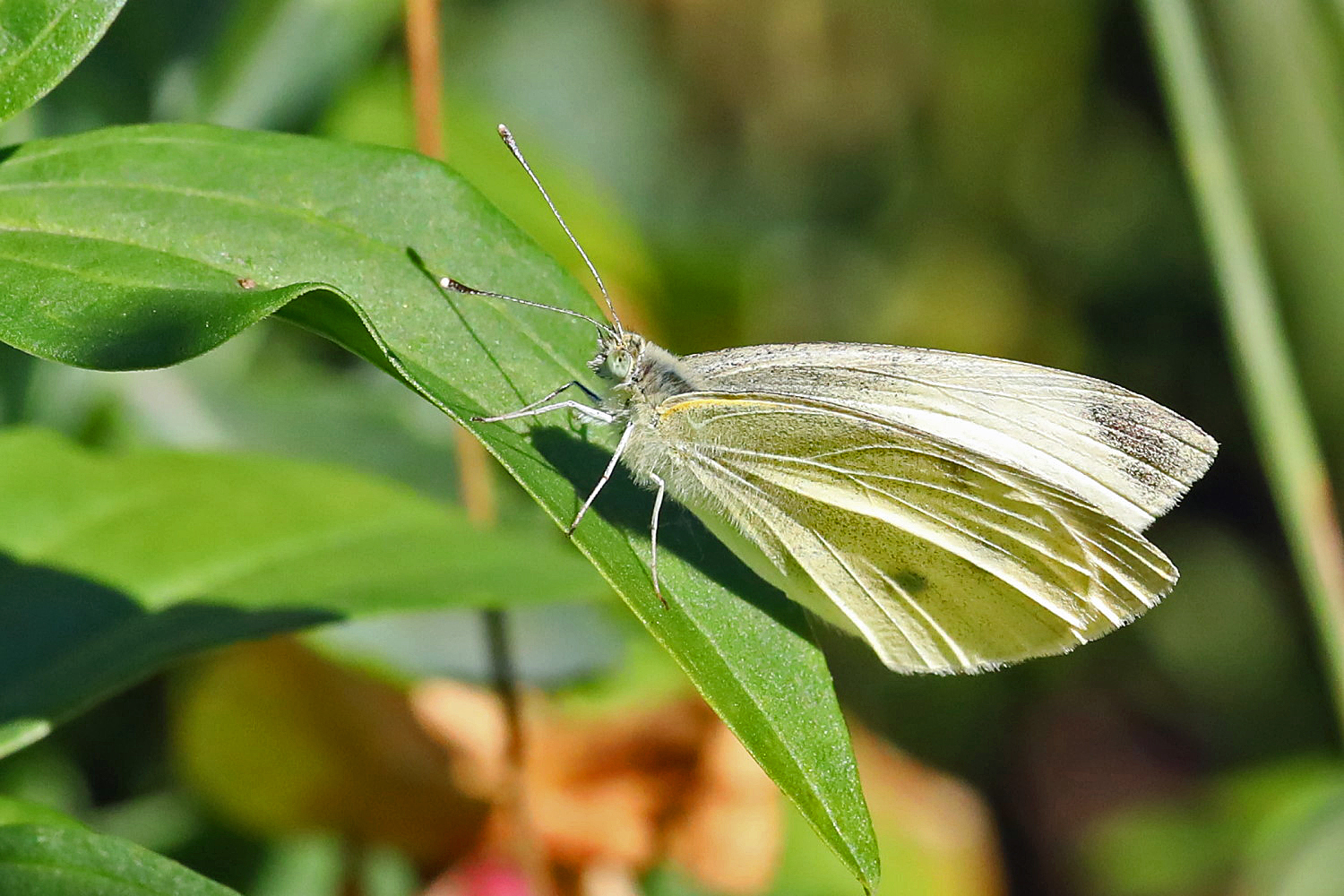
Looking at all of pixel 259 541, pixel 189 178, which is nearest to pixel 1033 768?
pixel 259 541

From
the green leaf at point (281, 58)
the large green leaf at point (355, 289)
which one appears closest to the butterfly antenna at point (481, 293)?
the large green leaf at point (355, 289)

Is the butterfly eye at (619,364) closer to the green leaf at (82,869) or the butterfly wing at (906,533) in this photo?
the butterfly wing at (906,533)

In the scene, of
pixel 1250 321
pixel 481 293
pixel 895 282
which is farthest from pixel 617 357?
pixel 895 282

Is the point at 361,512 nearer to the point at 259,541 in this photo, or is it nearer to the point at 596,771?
the point at 259,541

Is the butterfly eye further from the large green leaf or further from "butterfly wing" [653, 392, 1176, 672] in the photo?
the large green leaf

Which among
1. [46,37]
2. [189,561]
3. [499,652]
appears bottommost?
[499,652]

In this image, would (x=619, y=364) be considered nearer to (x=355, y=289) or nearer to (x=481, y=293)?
(x=481, y=293)
